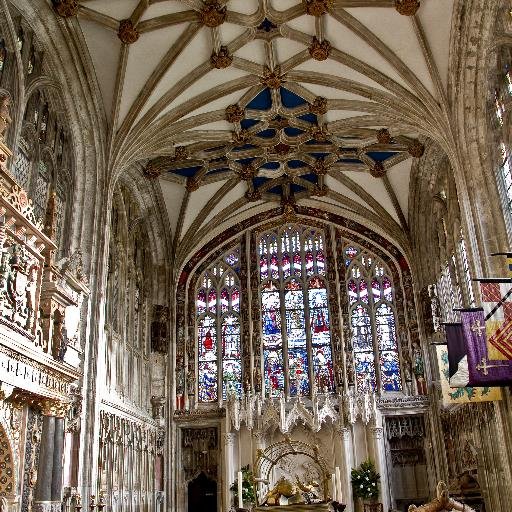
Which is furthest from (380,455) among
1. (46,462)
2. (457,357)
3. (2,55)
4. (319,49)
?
(2,55)

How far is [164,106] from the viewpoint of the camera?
17453 millimetres

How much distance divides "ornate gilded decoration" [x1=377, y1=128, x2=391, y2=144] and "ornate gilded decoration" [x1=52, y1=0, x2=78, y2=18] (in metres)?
9.31

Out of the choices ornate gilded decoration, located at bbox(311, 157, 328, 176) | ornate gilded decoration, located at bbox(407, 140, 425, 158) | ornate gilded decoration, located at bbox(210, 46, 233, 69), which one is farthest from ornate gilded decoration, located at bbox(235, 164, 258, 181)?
ornate gilded decoration, located at bbox(407, 140, 425, 158)

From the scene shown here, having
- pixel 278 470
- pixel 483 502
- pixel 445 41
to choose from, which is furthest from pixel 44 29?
pixel 483 502

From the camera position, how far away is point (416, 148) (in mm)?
19078

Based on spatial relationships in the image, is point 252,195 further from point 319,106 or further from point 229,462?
point 229,462

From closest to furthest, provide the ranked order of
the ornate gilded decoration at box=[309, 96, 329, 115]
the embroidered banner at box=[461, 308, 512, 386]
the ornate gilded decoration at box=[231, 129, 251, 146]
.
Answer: the embroidered banner at box=[461, 308, 512, 386]
the ornate gilded decoration at box=[309, 96, 329, 115]
the ornate gilded decoration at box=[231, 129, 251, 146]

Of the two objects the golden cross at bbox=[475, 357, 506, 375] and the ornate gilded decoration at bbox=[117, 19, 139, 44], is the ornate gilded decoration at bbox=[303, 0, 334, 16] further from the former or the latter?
the golden cross at bbox=[475, 357, 506, 375]

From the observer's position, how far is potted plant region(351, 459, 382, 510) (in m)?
18.5

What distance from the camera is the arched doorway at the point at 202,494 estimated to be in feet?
66.7

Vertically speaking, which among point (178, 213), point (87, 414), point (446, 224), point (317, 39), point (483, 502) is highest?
point (317, 39)

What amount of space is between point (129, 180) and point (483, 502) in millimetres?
13644

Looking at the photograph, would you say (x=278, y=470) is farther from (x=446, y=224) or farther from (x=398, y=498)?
(x=446, y=224)

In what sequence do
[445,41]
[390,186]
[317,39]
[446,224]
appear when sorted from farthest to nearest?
[390,186]
[446,224]
[317,39]
[445,41]
